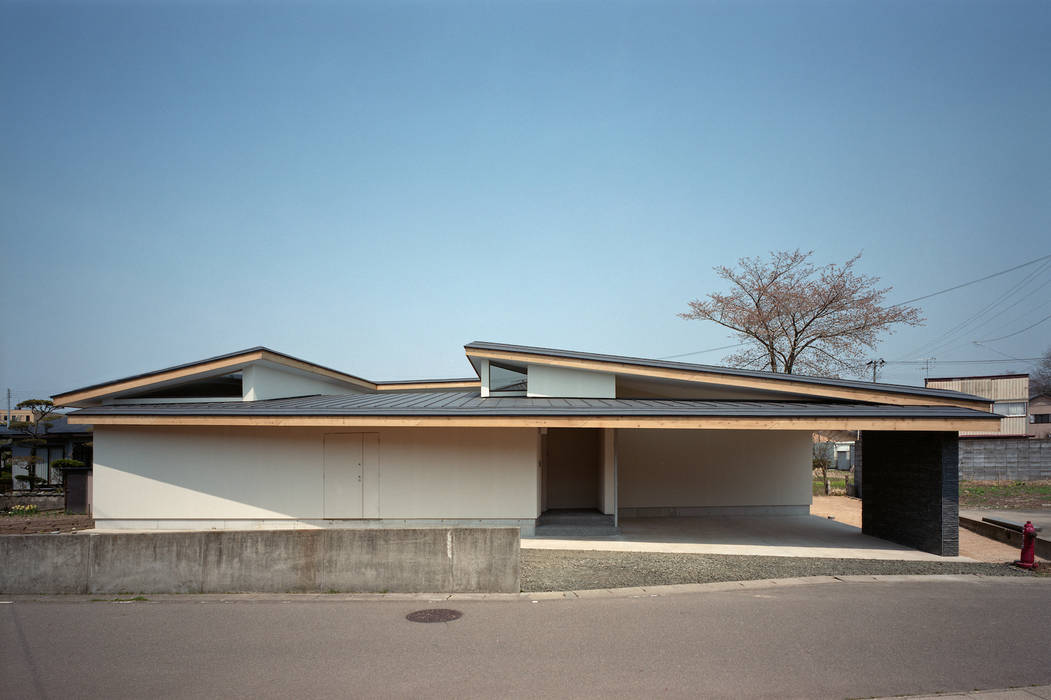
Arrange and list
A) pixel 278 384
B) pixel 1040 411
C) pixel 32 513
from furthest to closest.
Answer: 1. pixel 1040 411
2. pixel 32 513
3. pixel 278 384

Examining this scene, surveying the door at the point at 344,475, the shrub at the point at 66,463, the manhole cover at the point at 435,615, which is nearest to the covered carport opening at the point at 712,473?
the door at the point at 344,475

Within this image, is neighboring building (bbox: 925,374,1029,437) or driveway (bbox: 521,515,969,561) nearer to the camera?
driveway (bbox: 521,515,969,561)

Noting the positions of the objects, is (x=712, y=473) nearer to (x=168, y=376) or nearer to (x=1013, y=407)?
(x=168, y=376)

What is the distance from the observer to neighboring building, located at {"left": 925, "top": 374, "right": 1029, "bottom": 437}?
3662cm

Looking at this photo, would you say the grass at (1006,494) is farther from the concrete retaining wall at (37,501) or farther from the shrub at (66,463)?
the shrub at (66,463)

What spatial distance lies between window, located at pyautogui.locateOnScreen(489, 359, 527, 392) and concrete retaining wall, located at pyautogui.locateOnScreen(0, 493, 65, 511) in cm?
1425

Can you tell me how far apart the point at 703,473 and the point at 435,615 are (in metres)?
11.2

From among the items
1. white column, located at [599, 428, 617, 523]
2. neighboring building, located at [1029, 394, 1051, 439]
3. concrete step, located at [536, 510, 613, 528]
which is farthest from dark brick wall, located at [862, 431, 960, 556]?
neighboring building, located at [1029, 394, 1051, 439]

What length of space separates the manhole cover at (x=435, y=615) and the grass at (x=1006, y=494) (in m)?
18.5

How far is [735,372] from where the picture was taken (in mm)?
14023

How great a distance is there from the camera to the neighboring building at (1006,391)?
3662 cm

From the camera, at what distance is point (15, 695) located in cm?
518

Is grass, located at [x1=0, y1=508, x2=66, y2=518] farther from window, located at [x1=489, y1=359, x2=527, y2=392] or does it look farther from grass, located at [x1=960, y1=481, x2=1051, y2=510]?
grass, located at [x1=960, y1=481, x2=1051, y2=510]

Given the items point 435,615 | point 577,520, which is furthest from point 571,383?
point 435,615
